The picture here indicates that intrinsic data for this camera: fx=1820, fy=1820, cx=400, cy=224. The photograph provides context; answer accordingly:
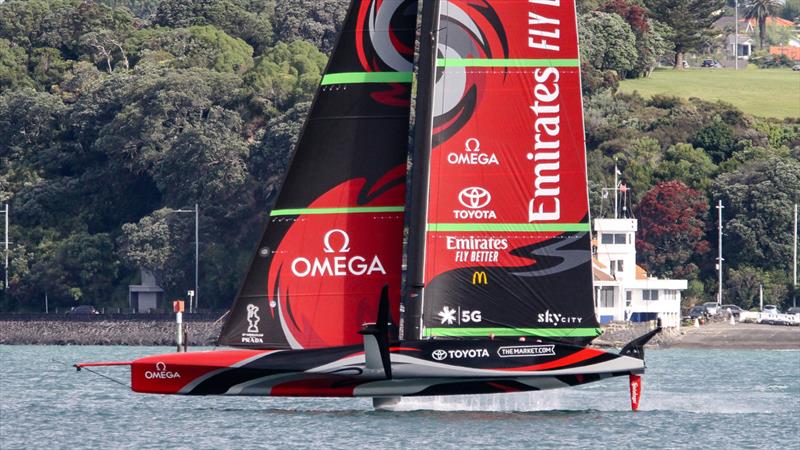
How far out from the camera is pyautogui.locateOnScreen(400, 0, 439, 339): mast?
29.6 m

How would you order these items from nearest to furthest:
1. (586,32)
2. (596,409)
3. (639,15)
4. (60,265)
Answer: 1. (596,409)
2. (60,265)
3. (586,32)
4. (639,15)

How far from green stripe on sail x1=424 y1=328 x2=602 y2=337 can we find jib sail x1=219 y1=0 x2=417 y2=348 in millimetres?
835

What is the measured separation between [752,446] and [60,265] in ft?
230

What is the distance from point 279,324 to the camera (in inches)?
1179

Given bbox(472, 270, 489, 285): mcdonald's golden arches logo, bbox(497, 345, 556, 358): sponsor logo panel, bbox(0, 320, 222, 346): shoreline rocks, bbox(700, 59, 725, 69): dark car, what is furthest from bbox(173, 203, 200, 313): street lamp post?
bbox(700, 59, 725, 69): dark car

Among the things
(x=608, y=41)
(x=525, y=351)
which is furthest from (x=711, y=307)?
(x=525, y=351)

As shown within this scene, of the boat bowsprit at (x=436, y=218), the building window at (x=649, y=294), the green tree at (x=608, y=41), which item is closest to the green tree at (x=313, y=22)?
the green tree at (x=608, y=41)

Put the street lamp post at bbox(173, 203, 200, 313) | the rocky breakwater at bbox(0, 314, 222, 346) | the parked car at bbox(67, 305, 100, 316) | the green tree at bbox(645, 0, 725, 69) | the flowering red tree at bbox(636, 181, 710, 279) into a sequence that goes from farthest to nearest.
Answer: the green tree at bbox(645, 0, 725, 69) < the flowering red tree at bbox(636, 181, 710, 279) < the street lamp post at bbox(173, 203, 200, 313) < the parked car at bbox(67, 305, 100, 316) < the rocky breakwater at bbox(0, 314, 222, 346)

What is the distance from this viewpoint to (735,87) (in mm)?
137125

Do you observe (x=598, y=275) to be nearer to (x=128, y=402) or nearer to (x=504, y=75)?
(x=128, y=402)

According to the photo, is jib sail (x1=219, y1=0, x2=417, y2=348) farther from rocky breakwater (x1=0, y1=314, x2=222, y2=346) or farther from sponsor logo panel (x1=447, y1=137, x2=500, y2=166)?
rocky breakwater (x1=0, y1=314, x2=222, y2=346)

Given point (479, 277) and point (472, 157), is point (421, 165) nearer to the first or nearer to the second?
point (472, 157)

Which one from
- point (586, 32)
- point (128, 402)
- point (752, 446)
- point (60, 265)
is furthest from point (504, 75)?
point (586, 32)

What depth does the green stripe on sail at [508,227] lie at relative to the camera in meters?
29.9
